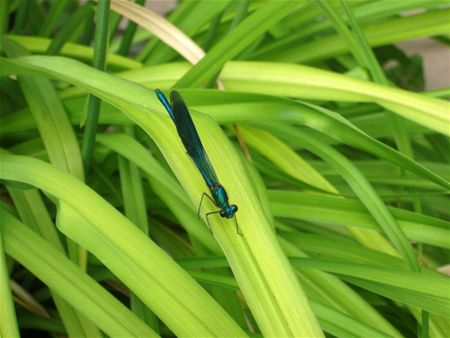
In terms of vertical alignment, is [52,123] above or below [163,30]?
below

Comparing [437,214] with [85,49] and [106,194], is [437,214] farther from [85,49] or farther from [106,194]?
[85,49]

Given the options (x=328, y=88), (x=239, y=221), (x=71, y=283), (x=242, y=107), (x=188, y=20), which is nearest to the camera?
(x=239, y=221)

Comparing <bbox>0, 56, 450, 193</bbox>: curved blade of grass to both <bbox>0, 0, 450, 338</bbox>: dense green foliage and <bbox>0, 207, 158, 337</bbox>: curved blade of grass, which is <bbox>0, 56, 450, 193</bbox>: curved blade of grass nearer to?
<bbox>0, 0, 450, 338</bbox>: dense green foliage

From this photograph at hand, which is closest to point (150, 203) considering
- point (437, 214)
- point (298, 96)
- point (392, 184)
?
point (298, 96)

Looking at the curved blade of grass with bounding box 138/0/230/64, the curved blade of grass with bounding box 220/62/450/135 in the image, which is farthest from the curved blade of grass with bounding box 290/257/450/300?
the curved blade of grass with bounding box 138/0/230/64

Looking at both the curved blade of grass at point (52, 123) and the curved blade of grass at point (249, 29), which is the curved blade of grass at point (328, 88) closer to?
the curved blade of grass at point (249, 29)

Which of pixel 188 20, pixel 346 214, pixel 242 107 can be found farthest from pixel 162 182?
pixel 188 20

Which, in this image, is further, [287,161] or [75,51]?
[75,51]

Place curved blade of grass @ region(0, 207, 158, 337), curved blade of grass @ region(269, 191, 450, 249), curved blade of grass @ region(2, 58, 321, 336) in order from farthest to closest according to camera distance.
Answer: curved blade of grass @ region(269, 191, 450, 249) < curved blade of grass @ region(0, 207, 158, 337) < curved blade of grass @ region(2, 58, 321, 336)

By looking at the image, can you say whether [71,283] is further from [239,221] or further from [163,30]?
[163,30]
